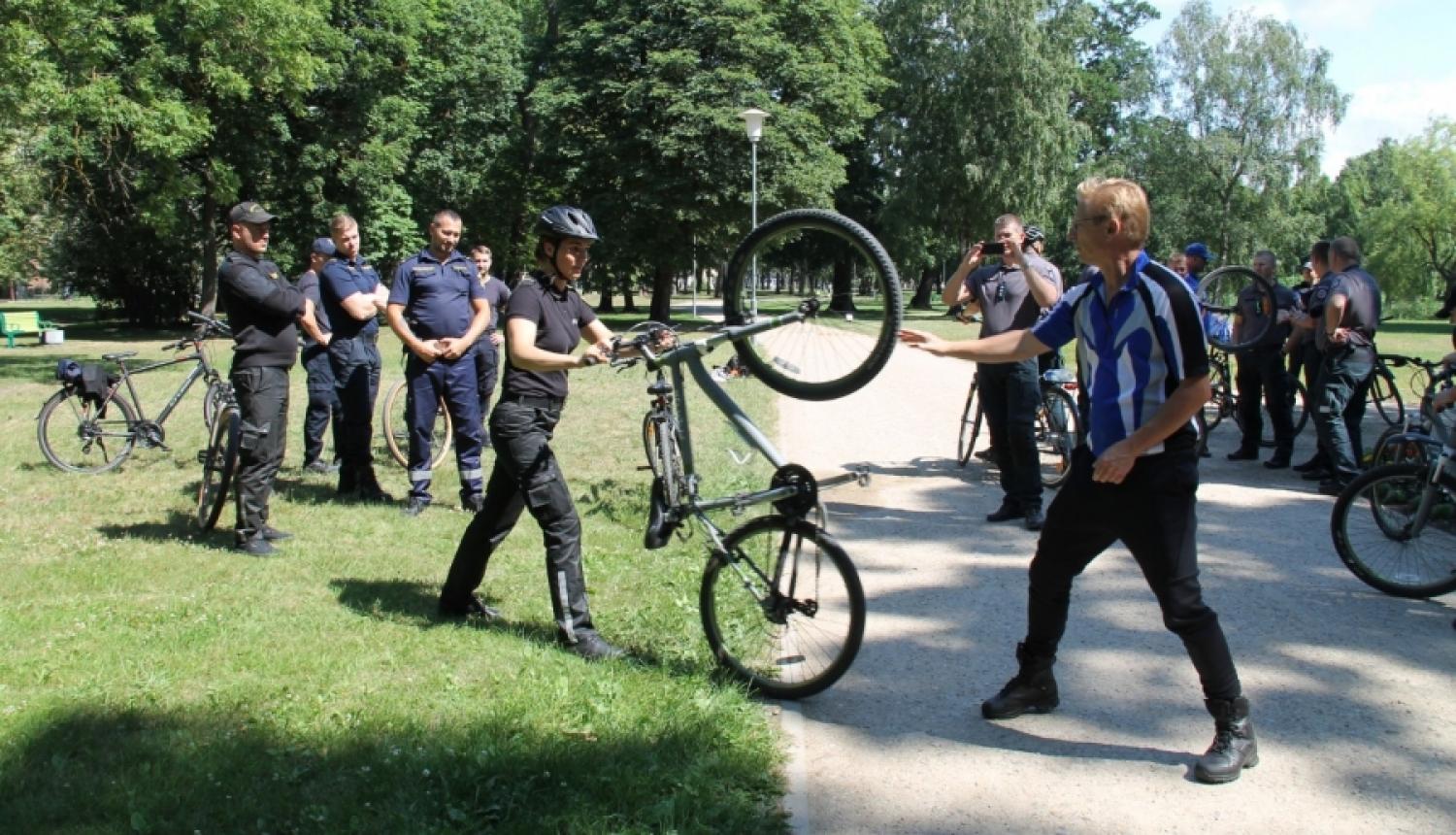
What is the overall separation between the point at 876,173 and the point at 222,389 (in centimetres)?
4661

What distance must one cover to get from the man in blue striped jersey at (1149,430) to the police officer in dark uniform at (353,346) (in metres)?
5.96

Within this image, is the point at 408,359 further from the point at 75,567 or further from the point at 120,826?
the point at 120,826

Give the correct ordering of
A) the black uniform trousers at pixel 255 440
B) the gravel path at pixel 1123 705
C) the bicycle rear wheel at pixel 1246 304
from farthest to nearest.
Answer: the bicycle rear wheel at pixel 1246 304, the black uniform trousers at pixel 255 440, the gravel path at pixel 1123 705

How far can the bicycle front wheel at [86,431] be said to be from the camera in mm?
9492

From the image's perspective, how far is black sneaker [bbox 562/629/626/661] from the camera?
4684mm

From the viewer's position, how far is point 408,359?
307 inches

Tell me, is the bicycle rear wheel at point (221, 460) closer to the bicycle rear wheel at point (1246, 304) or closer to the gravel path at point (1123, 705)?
the gravel path at point (1123, 705)

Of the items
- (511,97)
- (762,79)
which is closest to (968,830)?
(762,79)

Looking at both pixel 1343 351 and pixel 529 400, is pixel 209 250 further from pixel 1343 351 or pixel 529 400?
pixel 1343 351

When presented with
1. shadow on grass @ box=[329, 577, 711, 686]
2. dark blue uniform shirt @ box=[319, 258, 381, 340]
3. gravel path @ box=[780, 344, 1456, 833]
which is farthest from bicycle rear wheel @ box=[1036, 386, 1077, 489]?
dark blue uniform shirt @ box=[319, 258, 381, 340]

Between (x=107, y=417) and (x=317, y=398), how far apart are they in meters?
2.19

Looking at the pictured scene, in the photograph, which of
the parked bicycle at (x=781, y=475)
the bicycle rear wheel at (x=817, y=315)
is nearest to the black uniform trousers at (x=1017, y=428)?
the bicycle rear wheel at (x=817, y=315)

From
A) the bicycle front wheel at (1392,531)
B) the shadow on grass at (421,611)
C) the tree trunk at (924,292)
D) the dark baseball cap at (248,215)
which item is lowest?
the shadow on grass at (421,611)

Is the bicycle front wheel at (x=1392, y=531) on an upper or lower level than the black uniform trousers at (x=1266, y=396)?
lower
